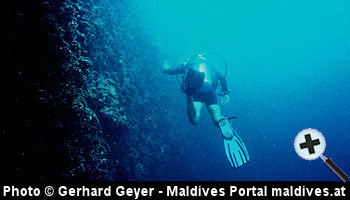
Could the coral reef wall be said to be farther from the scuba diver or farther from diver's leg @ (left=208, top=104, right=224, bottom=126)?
diver's leg @ (left=208, top=104, right=224, bottom=126)

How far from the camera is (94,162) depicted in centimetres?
246

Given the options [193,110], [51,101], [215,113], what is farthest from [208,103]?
[51,101]

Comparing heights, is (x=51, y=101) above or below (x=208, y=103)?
below

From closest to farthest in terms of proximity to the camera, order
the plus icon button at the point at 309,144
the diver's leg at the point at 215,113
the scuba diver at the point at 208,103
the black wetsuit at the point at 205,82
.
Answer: the plus icon button at the point at 309,144
the scuba diver at the point at 208,103
the diver's leg at the point at 215,113
the black wetsuit at the point at 205,82

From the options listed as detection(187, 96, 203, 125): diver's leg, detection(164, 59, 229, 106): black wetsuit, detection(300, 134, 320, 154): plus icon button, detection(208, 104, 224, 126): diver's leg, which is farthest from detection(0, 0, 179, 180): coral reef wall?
detection(300, 134, 320, 154): plus icon button

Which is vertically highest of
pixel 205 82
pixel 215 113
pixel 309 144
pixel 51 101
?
pixel 205 82

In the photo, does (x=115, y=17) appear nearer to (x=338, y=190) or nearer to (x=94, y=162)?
(x=94, y=162)

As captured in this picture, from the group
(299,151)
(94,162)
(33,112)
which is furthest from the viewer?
(94,162)

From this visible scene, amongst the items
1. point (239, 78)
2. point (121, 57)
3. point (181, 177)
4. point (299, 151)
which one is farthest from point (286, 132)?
point (299, 151)

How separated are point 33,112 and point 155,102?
414cm

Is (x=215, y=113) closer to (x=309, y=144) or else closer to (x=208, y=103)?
(x=208, y=103)

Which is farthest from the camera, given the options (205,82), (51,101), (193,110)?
(205,82)

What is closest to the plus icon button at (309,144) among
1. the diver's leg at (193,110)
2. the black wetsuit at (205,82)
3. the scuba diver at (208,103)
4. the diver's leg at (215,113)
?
the scuba diver at (208,103)

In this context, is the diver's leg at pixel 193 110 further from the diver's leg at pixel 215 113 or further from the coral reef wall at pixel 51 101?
the coral reef wall at pixel 51 101
